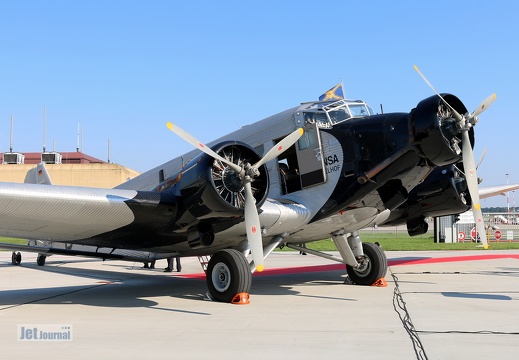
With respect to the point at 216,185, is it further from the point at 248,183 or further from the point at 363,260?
the point at 363,260

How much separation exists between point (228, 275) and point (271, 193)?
243cm

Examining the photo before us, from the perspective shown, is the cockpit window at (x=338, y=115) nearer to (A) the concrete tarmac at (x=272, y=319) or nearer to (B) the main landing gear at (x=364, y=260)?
(B) the main landing gear at (x=364, y=260)

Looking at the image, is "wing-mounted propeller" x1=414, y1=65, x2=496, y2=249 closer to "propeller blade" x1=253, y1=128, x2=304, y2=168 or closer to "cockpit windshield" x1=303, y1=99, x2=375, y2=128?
"cockpit windshield" x1=303, y1=99, x2=375, y2=128

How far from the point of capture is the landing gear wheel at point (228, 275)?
954 cm

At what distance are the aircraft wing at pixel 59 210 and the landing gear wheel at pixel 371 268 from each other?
5.82m

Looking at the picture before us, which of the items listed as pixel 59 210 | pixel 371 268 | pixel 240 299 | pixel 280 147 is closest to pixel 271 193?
pixel 280 147

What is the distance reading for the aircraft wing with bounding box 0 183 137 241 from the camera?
8.35 metres

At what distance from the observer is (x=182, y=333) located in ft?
22.1

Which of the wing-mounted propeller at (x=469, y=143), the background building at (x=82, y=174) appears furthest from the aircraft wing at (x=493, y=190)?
the background building at (x=82, y=174)

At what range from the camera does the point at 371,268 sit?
12508 mm

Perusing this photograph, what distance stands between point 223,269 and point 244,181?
186 centimetres

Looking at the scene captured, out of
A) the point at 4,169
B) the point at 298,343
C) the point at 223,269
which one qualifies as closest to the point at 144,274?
the point at 223,269

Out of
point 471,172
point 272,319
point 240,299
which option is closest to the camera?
point 272,319

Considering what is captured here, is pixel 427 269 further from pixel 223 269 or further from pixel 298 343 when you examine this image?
pixel 298 343
